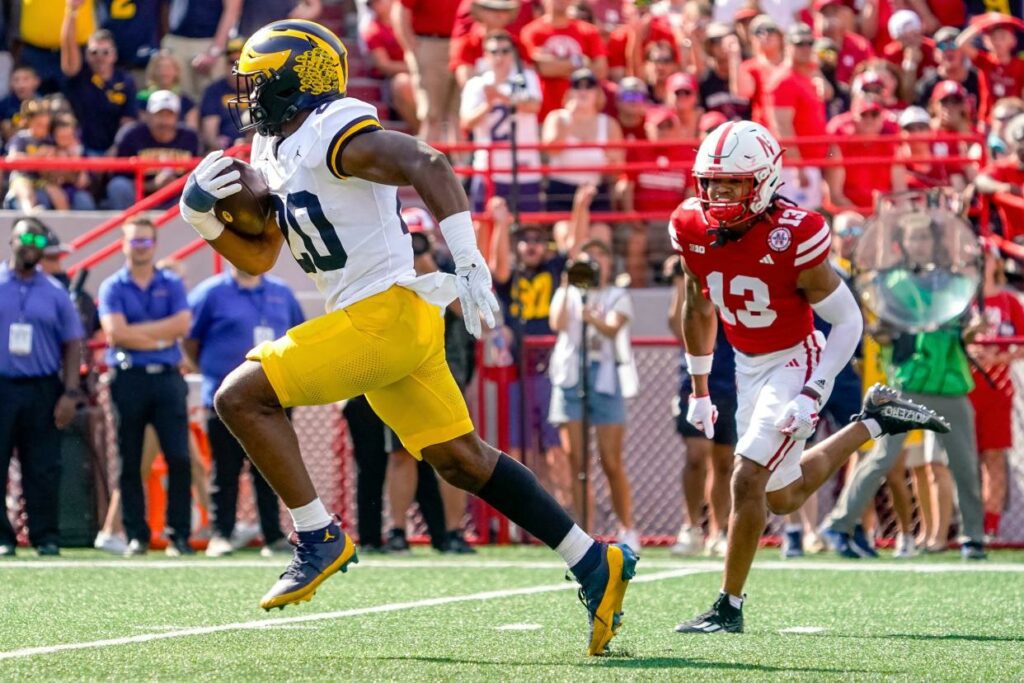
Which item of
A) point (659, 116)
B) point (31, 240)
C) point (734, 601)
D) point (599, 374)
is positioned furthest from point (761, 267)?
point (659, 116)

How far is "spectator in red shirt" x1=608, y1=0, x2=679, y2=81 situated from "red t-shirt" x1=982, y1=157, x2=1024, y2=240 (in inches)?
140

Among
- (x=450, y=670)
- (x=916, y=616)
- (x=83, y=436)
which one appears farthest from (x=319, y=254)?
(x=83, y=436)

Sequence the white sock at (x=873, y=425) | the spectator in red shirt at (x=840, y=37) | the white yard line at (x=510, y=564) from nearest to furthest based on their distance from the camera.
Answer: the white sock at (x=873, y=425)
the white yard line at (x=510, y=564)
the spectator in red shirt at (x=840, y=37)

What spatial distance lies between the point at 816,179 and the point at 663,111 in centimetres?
125

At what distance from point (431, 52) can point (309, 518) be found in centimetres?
894

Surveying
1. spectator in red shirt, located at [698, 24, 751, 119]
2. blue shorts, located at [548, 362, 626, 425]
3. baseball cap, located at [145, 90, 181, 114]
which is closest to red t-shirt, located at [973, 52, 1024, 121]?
spectator in red shirt, located at [698, 24, 751, 119]

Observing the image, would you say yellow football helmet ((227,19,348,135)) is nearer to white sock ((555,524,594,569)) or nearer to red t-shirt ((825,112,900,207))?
white sock ((555,524,594,569))

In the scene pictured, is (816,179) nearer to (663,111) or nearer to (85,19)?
(663,111)

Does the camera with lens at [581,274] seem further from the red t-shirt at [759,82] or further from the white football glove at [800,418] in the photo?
the white football glove at [800,418]

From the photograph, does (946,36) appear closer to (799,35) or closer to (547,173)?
(799,35)

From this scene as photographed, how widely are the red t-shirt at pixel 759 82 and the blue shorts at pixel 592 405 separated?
3.15m

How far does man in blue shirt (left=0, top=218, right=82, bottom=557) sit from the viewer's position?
33.7ft

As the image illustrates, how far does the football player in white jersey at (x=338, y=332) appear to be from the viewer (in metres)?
5.41

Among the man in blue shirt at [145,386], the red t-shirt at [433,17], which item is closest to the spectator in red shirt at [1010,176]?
the red t-shirt at [433,17]
